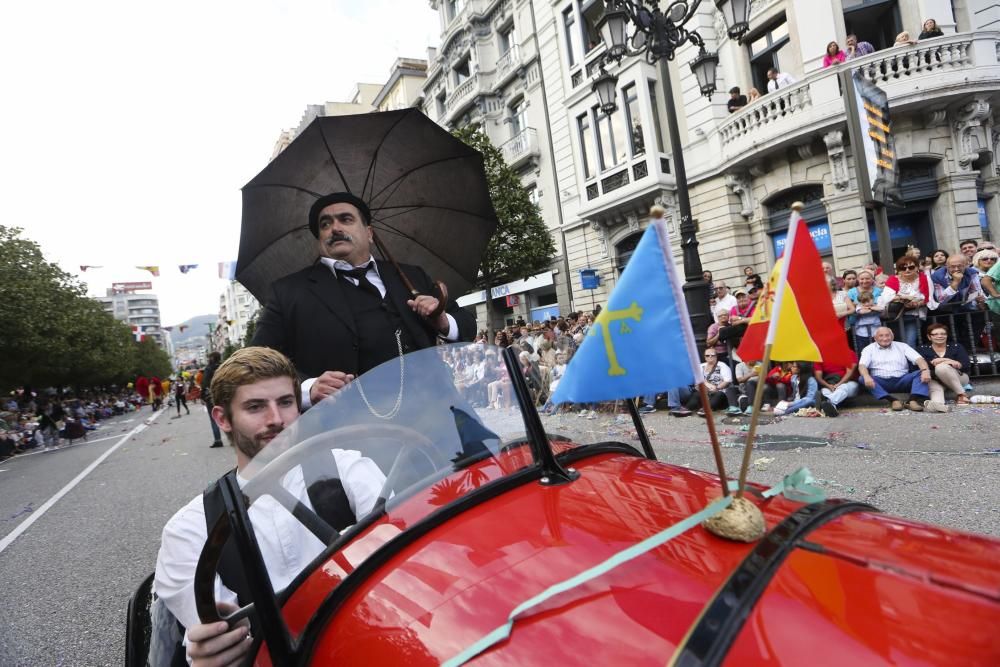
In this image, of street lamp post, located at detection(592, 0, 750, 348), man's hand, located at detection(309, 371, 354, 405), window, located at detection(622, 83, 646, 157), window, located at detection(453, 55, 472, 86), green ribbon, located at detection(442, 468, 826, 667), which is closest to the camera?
green ribbon, located at detection(442, 468, 826, 667)

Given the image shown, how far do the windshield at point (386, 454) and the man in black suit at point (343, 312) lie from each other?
3.01 ft

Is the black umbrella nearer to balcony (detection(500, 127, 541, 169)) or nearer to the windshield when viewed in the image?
the windshield

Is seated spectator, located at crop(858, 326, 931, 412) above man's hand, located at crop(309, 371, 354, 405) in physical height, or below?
below

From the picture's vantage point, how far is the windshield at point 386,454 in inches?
55.5

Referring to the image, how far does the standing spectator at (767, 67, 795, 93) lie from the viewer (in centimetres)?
1258

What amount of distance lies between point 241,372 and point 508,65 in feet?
81.6

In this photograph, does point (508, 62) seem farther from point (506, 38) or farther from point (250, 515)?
point (250, 515)

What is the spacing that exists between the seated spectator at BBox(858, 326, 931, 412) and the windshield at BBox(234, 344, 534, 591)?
604cm

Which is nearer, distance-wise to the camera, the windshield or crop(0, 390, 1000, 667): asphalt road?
the windshield

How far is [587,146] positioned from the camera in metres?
19.0

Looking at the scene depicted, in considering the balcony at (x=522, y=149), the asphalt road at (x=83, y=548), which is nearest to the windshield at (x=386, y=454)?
the asphalt road at (x=83, y=548)

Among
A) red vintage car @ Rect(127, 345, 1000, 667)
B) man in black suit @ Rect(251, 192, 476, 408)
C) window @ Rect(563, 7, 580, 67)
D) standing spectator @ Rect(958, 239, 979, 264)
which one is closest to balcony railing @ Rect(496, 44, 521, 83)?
window @ Rect(563, 7, 580, 67)

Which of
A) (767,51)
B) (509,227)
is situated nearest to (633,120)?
(767,51)

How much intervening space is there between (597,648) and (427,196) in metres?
2.83
